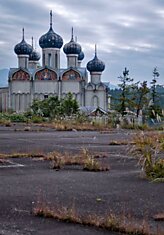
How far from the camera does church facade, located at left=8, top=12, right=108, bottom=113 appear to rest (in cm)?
6506

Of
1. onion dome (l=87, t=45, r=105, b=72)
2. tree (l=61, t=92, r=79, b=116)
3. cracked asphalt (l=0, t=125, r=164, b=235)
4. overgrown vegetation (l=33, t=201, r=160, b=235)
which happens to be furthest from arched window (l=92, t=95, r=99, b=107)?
overgrown vegetation (l=33, t=201, r=160, b=235)

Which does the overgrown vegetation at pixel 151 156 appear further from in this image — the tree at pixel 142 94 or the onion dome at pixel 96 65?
the onion dome at pixel 96 65

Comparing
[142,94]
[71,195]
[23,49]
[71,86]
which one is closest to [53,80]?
[71,86]

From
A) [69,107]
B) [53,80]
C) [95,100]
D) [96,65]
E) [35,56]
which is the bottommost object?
[69,107]

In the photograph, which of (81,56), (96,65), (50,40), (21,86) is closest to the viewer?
(21,86)

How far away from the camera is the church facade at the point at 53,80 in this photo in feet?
213

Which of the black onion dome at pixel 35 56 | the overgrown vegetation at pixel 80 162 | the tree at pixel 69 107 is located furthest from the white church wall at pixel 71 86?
the overgrown vegetation at pixel 80 162

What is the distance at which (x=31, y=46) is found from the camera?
6812 centimetres

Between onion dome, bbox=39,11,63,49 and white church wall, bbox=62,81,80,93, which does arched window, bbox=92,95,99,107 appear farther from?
onion dome, bbox=39,11,63,49

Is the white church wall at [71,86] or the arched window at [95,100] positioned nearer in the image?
the arched window at [95,100]

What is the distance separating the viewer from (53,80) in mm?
65250

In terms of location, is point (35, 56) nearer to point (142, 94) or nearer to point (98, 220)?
point (142, 94)

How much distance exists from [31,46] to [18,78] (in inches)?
197

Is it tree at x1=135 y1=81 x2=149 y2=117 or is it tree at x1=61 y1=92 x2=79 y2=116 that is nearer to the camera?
tree at x1=135 y1=81 x2=149 y2=117
